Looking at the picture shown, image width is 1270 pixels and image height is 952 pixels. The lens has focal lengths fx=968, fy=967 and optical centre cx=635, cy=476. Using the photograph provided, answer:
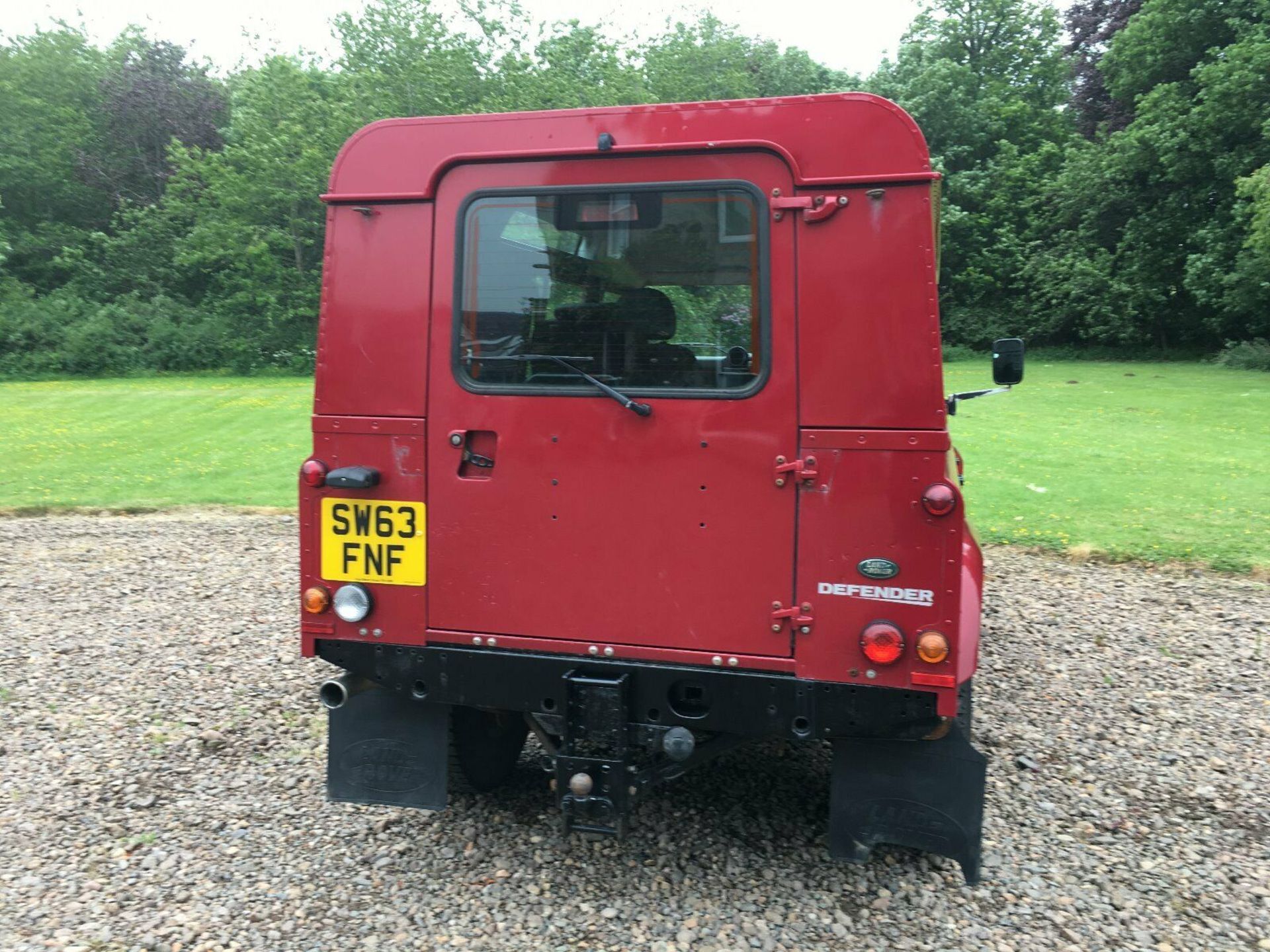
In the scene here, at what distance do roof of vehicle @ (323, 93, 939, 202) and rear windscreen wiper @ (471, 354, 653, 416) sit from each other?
642mm

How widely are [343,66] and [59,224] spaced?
11.7 m

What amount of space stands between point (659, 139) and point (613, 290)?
51 cm

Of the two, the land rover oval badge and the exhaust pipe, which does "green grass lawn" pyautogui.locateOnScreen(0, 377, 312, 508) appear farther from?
the land rover oval badge

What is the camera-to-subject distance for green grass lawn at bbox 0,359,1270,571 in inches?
379

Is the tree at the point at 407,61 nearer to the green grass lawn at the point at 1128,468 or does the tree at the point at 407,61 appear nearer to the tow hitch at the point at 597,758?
the green grass lawn at the point at 1128,468


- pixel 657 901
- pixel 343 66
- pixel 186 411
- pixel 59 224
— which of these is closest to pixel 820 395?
pixel 657 901

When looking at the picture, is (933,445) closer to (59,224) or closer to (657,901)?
(657,901)

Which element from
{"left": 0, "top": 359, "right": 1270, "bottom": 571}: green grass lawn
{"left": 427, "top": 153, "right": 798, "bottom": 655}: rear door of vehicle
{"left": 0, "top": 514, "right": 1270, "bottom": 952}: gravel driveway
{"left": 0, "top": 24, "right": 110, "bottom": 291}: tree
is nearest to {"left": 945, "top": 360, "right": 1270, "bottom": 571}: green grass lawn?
{"left": 0, "top": 359, "right": 1270, "bottom": 571}: green grass lawn

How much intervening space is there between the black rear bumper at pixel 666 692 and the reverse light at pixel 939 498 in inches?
22.7

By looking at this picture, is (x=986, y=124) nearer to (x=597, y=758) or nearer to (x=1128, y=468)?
(x=1128, y=468)

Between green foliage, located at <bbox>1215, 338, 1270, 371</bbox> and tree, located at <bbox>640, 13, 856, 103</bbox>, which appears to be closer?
green foliage, located at <bbox>1215, 338, 1270, 371</bbox>

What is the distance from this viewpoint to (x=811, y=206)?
304 centimetres

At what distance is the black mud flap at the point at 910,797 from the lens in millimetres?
3182

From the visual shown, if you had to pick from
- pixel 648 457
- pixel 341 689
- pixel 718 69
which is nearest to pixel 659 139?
pixel 648 457
